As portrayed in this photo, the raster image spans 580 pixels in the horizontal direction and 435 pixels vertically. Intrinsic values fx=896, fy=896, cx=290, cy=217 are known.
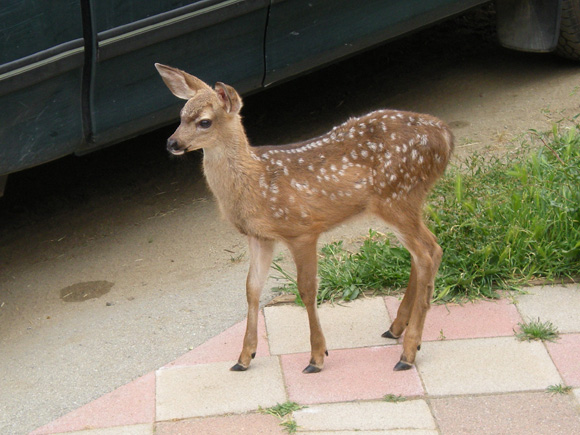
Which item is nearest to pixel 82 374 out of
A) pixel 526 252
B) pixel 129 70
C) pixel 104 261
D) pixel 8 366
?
pixel 8 366

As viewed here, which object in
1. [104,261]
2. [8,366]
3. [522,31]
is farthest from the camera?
[522,31]

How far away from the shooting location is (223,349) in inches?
181

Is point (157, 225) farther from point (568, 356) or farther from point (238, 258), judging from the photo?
point (568, 356)

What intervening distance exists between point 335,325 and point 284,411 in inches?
32.4

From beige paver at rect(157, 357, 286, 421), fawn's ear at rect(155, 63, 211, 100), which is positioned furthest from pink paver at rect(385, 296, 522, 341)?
fawn's ear at rect(155, 63, 211, 100)

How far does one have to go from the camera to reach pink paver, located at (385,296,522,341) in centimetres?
456

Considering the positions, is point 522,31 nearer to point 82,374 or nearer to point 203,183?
point 203,183

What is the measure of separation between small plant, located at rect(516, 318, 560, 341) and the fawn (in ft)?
1.77

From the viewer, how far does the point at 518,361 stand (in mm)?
4289

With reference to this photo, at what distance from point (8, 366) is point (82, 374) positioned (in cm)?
43

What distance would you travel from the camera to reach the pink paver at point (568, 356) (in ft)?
13.6

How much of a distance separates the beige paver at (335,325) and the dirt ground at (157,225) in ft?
0.37

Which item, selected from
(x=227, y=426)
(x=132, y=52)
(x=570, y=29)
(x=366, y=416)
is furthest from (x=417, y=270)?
(x=570, y=29)

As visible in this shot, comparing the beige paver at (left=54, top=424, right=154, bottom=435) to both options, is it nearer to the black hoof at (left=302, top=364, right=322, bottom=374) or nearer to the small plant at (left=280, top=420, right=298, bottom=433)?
the small plant at (left=280, top=420, right=298, bottom=433)
